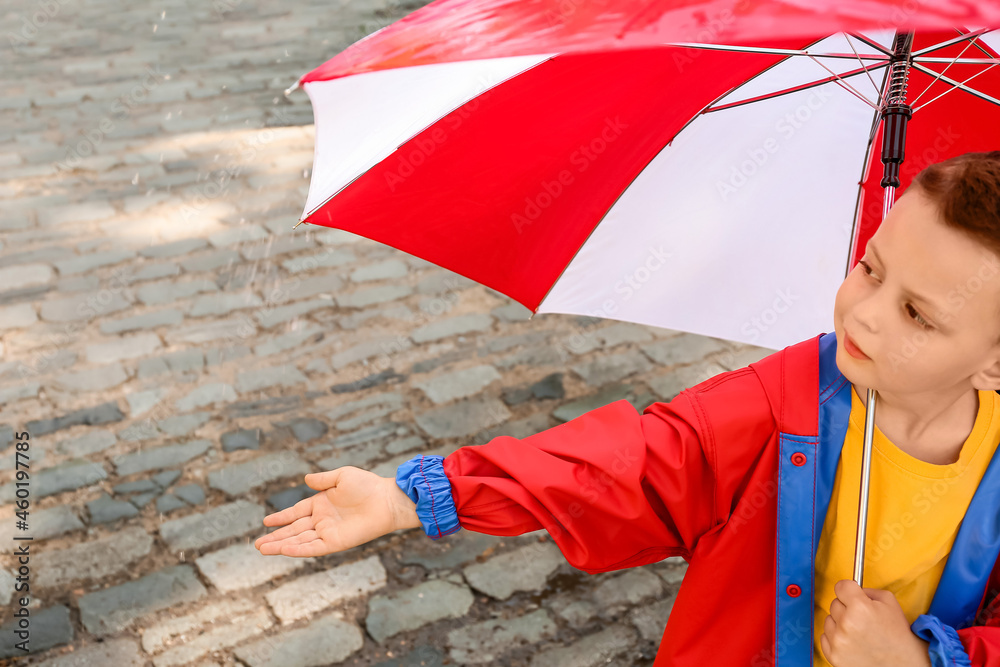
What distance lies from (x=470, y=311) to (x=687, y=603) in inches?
123

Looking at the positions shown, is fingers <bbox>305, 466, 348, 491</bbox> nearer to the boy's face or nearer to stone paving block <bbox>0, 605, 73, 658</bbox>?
the boy's face

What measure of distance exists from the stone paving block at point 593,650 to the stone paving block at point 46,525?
173 cm

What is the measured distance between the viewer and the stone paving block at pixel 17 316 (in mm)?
4391

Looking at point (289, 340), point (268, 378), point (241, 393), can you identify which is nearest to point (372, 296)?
point (289, 340)

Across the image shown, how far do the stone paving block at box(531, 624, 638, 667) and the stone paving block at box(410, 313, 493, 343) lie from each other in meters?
1.94

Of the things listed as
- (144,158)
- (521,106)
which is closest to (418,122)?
(521,106)

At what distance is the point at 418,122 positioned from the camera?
187 cm

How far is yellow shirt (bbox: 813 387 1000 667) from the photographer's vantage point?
65.9 inches

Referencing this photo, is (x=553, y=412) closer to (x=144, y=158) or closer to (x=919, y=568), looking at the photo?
(x=919, y=568)

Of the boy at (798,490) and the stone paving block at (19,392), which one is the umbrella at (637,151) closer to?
the boy at (798,490)

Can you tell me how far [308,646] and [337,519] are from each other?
139cm

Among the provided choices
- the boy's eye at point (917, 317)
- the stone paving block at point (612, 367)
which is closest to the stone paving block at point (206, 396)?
the stone paving block at point (612, 367)

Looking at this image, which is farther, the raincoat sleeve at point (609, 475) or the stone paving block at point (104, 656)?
the stone paving block at point (104, 656)

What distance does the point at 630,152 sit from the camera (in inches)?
83.2
